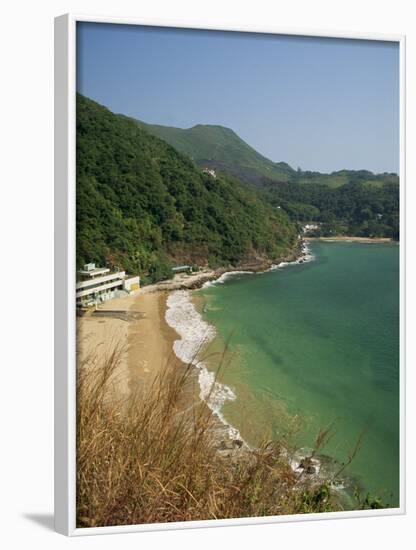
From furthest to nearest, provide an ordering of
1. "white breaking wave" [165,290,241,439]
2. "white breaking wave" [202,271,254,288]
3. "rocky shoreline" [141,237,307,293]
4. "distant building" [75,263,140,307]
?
1. "white breaking wave" [202,271,254,288]
2. "rocky shoreline" [141,237,307,293]
3. "white breaking wave" [165,290,241,439]
4. "distant building" [75,263,140,307]

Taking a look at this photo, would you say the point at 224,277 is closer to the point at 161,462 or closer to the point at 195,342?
the point at 195,342

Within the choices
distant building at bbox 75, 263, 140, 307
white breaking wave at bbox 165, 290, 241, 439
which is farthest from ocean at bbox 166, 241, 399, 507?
distant building at bbox 75, 263, 140, 307

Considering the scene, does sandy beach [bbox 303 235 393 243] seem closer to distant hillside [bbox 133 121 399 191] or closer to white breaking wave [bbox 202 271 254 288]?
distant hillside [bbox 133 121 399 191]

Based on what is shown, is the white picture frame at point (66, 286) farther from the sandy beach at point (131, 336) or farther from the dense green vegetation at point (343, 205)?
the dense green vegetation at point (343, 205)

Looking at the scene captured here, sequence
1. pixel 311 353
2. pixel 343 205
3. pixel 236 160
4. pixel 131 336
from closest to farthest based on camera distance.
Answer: pixel 131 336, pixel 311 353, pixel 236 160, pixel 343 205

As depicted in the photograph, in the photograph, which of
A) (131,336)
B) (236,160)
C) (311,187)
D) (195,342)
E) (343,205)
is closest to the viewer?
(131,336)

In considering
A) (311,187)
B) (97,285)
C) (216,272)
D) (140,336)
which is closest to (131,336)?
(140,336)
